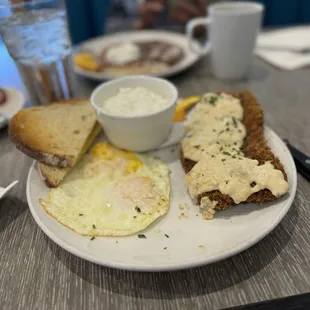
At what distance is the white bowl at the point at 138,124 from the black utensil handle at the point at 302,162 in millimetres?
484

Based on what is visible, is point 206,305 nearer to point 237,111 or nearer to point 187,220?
point 187,220

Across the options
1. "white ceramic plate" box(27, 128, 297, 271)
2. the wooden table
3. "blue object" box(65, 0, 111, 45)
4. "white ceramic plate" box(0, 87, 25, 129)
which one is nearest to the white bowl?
"white ceramic plate" box(27, 128, 297, 271)

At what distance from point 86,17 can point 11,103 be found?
2796 millimetres

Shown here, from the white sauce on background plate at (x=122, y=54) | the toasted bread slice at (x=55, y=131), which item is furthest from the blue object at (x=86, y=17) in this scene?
the toasted bread slice at (x=55, y=131)

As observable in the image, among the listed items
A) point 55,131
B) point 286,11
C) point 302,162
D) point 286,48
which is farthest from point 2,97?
point 286,11

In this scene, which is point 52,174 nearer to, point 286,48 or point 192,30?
point 192,30

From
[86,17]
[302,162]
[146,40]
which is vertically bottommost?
[86,17]

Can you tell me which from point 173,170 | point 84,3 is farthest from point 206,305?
point 84,3

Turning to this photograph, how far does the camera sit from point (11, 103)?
174 centimetres

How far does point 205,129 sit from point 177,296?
0.64 metres

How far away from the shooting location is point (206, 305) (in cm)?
83

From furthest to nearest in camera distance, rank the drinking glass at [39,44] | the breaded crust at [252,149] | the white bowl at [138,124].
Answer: the drinking glass at [39,44] → the white bowl at [138,124] → the breaded crust at [252,149]

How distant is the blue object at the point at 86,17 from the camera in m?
4.00

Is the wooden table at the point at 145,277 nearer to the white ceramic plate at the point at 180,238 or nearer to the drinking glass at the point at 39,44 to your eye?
the white ceramic plate at the point at 180,238
